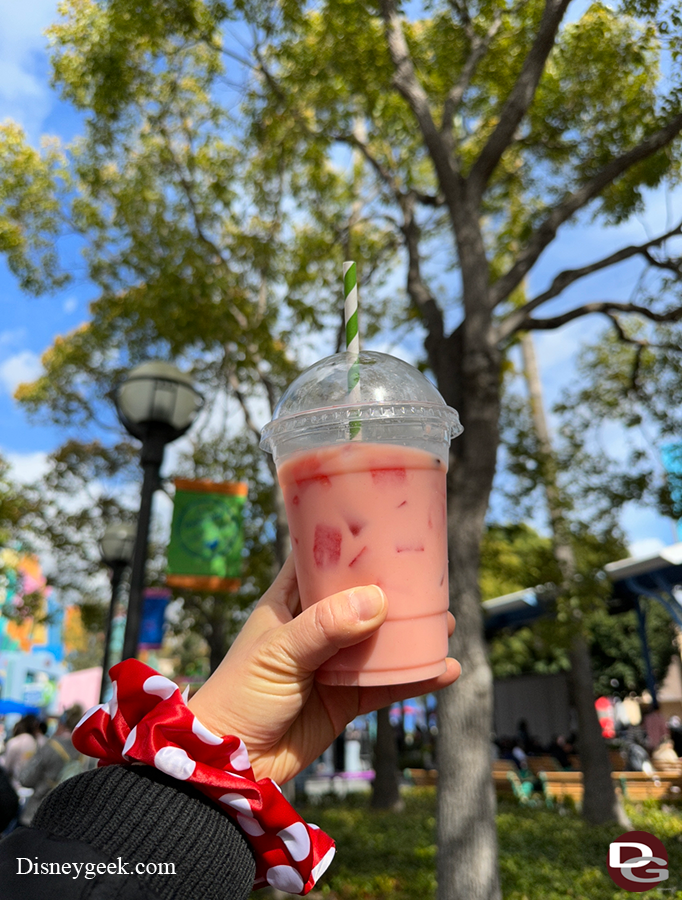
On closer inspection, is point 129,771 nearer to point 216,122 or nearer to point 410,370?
point 410,370

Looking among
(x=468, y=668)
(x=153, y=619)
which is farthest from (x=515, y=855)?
(x=153, y=619)

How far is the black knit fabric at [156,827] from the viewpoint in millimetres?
1141

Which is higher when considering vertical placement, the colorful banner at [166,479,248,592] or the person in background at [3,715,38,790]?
the colorful banner at [166,479,248,592]

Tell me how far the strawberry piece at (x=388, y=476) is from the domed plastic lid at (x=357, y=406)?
0.08 m

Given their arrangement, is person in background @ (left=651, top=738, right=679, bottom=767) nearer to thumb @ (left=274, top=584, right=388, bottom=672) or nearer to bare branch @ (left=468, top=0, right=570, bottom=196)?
bare branch @ (left=468, top=0, right=570, bottom=196)

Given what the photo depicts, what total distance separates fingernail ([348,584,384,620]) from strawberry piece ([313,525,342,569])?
0.14 metres

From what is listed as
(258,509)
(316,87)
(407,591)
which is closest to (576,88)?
(316,87)

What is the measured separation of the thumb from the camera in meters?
1.36

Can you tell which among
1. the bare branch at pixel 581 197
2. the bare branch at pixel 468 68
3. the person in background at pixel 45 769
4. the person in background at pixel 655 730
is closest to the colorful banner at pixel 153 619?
the person in background at pixel 45 769

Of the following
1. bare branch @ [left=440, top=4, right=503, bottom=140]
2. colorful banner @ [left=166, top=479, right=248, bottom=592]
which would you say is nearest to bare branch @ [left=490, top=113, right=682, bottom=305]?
bare branch @ [left=440, top=4, right=503, bottom=140]

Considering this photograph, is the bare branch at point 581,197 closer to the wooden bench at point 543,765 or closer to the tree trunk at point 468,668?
the tree trunk at point 468,668

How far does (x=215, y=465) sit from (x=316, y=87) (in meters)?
8.76

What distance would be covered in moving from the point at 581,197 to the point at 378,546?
5.70 metres

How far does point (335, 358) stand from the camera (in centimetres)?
184
